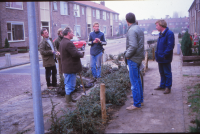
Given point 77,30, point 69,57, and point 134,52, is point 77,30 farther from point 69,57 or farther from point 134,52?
point 134,52

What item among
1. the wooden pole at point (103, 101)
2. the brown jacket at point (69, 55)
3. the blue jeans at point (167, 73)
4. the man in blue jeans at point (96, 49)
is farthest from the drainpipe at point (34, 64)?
the man in blue jeans at point (96, 49)

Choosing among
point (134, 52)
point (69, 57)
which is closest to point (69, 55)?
point (69, 57)

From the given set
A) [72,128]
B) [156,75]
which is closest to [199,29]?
[156,75]

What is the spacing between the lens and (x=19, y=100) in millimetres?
5930

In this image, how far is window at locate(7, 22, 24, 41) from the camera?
22.6m

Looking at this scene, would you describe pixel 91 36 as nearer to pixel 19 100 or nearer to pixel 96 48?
pixel 96 48

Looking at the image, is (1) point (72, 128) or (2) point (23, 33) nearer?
(1) point (72, 128)

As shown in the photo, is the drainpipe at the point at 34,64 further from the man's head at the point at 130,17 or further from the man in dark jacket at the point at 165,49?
the man in dark jacket at the point at 165,49

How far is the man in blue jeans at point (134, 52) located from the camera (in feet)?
13.8

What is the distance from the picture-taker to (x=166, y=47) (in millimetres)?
5445

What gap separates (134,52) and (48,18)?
2638 centimetres

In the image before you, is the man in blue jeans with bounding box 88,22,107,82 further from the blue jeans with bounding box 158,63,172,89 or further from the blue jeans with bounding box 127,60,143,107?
the blue jeans with bounding box 127,60,143,107

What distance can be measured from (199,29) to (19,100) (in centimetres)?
2574

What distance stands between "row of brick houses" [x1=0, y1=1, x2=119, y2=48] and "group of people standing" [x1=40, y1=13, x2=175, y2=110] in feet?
41.1
